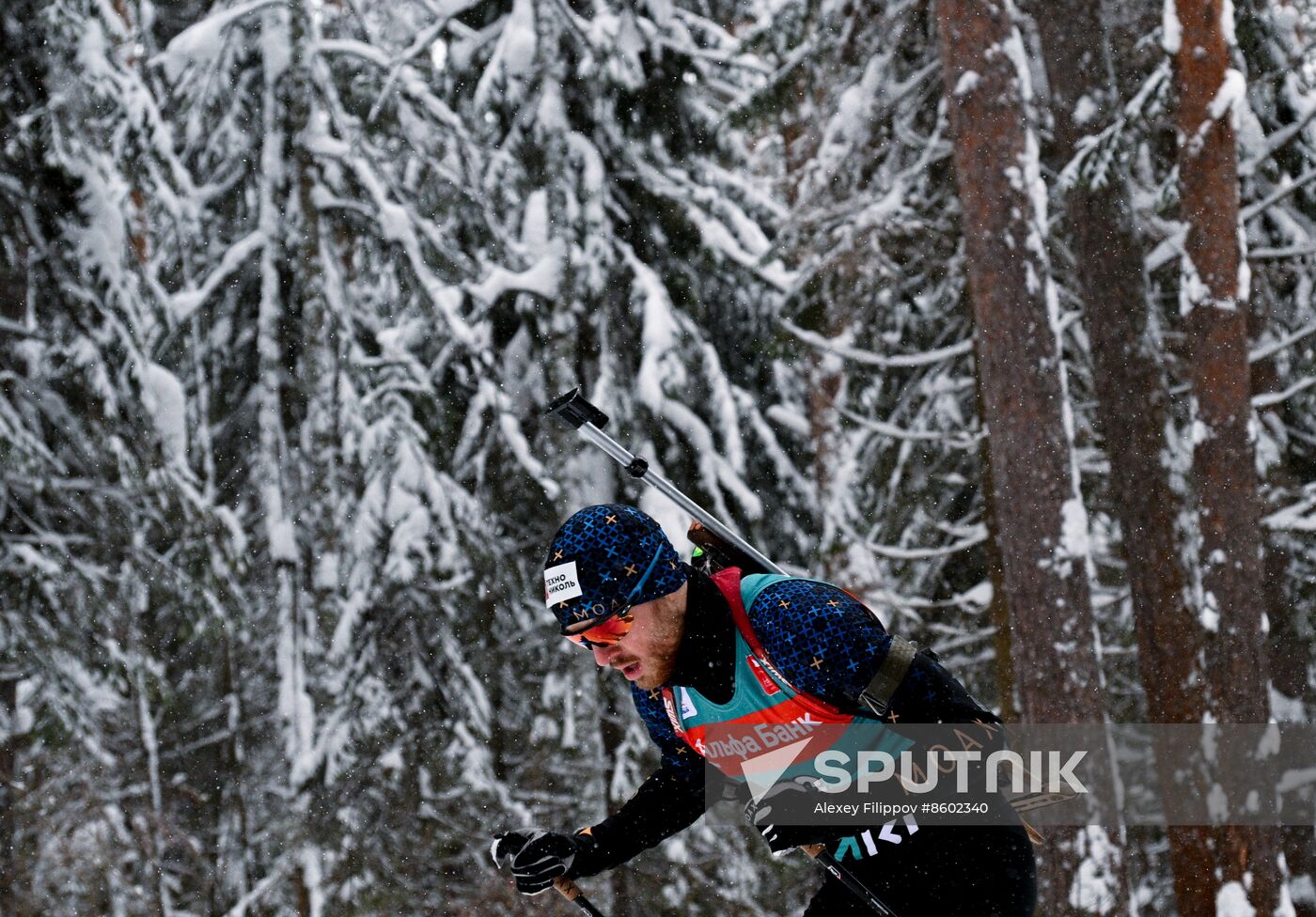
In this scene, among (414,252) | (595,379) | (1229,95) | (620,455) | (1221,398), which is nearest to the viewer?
(620,455)

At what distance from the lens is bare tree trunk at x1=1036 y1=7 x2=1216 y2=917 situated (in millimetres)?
10180

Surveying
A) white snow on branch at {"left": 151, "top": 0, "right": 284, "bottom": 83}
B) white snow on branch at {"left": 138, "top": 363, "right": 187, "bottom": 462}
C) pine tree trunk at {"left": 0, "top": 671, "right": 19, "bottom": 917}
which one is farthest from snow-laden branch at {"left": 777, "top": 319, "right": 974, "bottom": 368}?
pine tree trunk at {"left": 0, "top": 671, "right": 19, "bottom": 917}

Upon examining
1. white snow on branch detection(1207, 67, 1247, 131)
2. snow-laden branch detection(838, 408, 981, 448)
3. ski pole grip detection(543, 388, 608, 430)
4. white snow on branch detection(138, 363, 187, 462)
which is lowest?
snow-laden branch detection(838, 408, 981, 448)

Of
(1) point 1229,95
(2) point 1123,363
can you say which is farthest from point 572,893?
(2) point 1123,363

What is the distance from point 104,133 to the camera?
10.6 m

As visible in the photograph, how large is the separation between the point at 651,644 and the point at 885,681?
67 cm

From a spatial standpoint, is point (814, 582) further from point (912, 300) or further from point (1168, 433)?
point (912, 300)

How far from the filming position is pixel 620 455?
390cm

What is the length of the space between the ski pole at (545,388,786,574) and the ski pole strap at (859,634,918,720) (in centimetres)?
77

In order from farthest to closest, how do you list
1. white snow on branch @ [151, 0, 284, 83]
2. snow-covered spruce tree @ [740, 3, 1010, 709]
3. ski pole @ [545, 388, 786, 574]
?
snow-covered spruce tree @ [740, 3, 1010, 709] → white snow on branch @ [151, 0, 284, 83] → ski pole @ [545, 388, 786, 574]

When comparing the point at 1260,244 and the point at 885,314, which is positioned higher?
the point at 1260,244

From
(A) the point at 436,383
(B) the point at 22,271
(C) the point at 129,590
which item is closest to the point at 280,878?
(C) the point at 129,590

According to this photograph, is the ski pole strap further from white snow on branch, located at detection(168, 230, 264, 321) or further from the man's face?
white snow on branch, located at detection(168, 230, 264, 321)

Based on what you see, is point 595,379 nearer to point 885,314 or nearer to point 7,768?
point 885,314
